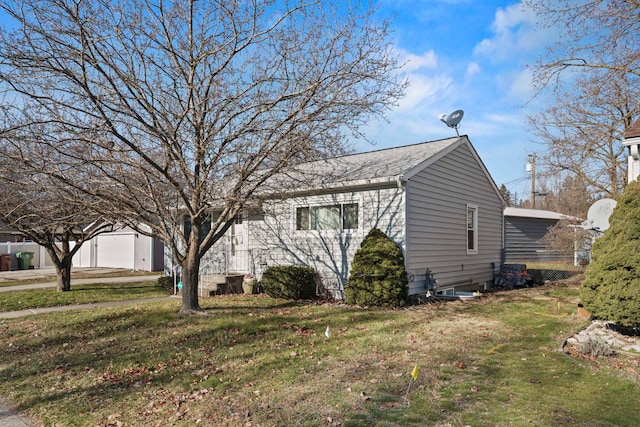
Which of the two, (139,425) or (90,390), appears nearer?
(139,425)

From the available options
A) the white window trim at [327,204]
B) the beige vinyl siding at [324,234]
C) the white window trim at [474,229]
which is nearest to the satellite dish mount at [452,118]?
the white window trim at [474,229]

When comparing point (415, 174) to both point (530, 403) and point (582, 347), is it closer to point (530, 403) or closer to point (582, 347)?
point (582, 347)

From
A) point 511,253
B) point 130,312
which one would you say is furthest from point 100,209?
point 511,253

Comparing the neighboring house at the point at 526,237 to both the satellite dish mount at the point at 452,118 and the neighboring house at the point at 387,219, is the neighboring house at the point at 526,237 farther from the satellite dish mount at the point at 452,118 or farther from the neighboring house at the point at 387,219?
the satellite dish mount at the point at 452,118

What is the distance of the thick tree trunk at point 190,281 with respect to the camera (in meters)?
8.94

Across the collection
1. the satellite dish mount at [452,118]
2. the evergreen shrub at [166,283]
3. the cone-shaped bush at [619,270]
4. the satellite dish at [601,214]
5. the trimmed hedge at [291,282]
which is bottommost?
the evergreen shrub at [166,283]

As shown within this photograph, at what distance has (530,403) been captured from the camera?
4.33 metres

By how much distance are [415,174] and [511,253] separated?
50.3 feet

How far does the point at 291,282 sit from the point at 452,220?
5.17 meters

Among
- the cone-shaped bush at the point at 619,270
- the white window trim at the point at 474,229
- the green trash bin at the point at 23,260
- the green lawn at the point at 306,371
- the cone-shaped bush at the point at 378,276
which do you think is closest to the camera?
the green lawn at the point at 306,371

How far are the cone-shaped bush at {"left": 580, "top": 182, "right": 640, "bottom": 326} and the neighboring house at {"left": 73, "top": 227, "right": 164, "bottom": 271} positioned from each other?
62.8 feet

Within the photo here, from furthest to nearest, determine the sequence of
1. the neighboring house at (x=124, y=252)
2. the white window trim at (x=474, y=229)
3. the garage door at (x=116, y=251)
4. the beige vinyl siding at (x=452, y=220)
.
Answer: the garage door at (x=116, y=251)
the neighboring house at (x=124, y=252)
the white window trim at (x=474, y=229)
the beige vinyl siding at (x=452, y=220)

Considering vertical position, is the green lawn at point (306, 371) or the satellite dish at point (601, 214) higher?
the satellite dish at point (601, 214)

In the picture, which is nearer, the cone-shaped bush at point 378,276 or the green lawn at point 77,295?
the cone-shaped bush at point 378,276
